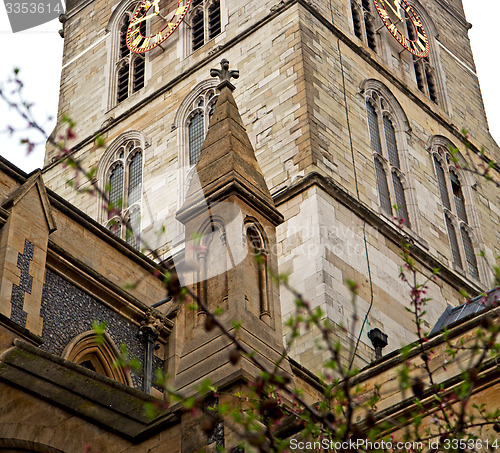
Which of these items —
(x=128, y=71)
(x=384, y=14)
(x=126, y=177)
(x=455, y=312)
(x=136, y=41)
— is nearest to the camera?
(x=455, y=312)

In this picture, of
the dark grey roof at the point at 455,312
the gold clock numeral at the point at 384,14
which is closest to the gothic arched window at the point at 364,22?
the gold clock numeral at the point at 384,14

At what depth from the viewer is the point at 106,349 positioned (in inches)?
Answer: 693

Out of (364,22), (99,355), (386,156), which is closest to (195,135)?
(386,156)

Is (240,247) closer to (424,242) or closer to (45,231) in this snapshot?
(45,231)

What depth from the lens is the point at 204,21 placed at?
31844 mm

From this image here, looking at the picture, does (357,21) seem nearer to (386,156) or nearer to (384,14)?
(384,14)

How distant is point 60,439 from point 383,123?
1917 cm

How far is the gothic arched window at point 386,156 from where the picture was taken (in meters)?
27.0

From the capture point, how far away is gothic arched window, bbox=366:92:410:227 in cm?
2698

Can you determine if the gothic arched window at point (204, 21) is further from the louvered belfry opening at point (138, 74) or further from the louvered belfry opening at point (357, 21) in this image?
the louvered belfry opening at point (357, 21)

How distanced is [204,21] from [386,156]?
7.21m

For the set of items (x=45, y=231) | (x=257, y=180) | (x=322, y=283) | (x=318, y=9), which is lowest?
(x=257, y=180)

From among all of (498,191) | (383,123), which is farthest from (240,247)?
(498,191)

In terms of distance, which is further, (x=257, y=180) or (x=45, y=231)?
(x=45, y=231)
